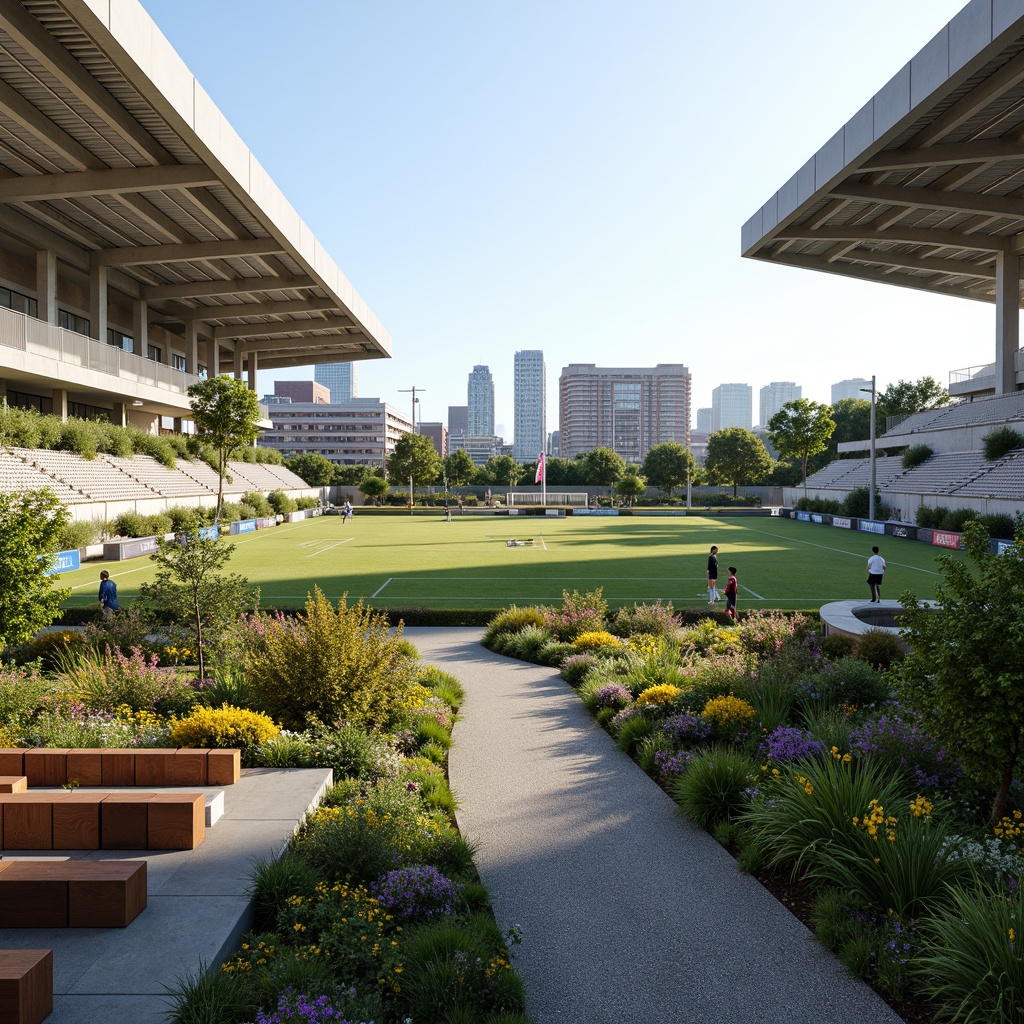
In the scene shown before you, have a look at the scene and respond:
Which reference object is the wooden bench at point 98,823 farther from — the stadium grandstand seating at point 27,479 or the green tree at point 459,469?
the green tree at point 459,469

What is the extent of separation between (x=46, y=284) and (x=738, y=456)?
7144cm

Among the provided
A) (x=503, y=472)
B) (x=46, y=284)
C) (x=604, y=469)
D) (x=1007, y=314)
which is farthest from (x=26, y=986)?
(x=503, y=472)

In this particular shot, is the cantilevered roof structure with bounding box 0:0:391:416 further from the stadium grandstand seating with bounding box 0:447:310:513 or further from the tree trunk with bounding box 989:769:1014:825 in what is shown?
→ the tree trunk with bounding box 989:769:1014:825

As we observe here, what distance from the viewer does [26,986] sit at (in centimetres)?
384

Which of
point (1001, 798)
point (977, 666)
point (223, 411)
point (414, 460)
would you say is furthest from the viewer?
point (414, 460)

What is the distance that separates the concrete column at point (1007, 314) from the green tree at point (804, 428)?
23.0 meters

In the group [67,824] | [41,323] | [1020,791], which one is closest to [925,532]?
[1020,791]

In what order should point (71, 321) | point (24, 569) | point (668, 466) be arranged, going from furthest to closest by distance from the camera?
point (668, 466)
point (71, 321)
point (24, 569)

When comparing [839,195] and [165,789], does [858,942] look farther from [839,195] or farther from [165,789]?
[839,195]

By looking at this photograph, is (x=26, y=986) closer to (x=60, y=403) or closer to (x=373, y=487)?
(x=60, y=403)

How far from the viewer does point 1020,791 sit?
715 centimetres

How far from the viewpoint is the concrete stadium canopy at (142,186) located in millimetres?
23516

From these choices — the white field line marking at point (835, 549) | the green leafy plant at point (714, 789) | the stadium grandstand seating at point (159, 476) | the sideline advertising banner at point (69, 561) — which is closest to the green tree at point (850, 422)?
the white field line marking at point (835, 549)

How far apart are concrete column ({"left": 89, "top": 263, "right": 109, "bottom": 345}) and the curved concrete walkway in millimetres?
42162
